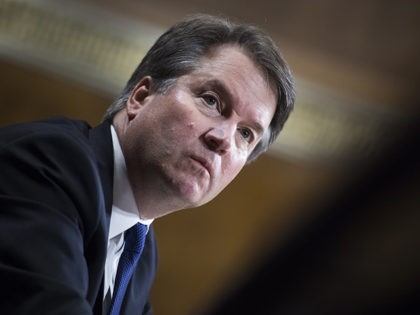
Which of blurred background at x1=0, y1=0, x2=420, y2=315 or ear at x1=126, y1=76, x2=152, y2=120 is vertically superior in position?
ear at x1=126, y1=76, x2=152, y2=120

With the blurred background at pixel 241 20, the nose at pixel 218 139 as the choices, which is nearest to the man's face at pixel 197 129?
the nose at pixel 218 139

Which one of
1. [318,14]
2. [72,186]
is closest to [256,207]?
[318,14]

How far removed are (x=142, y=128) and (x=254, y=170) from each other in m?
2.50

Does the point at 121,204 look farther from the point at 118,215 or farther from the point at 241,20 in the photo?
the point at 241,20

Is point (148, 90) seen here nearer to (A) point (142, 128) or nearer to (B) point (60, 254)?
(A) point (142, 128)

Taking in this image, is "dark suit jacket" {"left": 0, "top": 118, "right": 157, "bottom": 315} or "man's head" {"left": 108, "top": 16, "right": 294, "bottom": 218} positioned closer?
"dark suit jacket" {"left": 0, "top": 118, "right": 157, "bottom": 315}

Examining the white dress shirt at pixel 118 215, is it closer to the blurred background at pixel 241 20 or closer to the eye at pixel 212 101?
the eye at pixel 212 101

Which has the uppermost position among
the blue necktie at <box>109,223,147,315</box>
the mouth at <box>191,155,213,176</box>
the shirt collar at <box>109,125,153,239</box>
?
the mouth at <box>191,155,213,176</box>

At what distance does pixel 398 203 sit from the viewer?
1.01 feet

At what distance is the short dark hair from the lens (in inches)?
60.2

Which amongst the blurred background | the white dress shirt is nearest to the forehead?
the white dress shirt

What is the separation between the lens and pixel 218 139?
138 centimetres

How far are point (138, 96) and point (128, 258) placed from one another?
35 centimetres

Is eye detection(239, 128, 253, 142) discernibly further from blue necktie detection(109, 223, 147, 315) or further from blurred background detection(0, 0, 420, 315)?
blurred background detection(0, 0, 420, 315)
